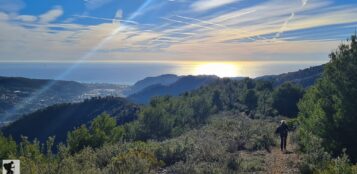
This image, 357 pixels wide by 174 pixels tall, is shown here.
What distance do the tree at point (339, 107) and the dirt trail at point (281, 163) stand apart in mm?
1312

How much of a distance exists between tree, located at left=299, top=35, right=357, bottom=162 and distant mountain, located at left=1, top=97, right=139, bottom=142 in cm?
7357

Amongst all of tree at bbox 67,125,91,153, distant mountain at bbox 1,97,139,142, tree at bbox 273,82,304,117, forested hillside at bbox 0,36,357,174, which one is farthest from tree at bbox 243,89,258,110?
forested hillside at bbox 0,36,357,174

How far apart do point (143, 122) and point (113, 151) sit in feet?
116

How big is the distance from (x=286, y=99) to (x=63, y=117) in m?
69.0

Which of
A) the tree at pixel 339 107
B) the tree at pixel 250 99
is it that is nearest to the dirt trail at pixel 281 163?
the tree at pixel 339 107

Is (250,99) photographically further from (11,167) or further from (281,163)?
(11,167)

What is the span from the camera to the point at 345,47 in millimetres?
14391

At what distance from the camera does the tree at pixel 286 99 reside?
51.3 metres

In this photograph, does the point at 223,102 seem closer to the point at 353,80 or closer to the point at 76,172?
the point at 353,80

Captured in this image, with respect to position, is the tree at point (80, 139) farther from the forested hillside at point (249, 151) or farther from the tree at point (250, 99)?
the tree at point (250, 99)

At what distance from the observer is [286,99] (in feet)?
172

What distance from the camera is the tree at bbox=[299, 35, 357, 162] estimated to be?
42.8ft

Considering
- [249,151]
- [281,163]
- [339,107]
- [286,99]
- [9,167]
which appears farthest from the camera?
[286,99]

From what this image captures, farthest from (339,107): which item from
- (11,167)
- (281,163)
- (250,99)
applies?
(250,99)
